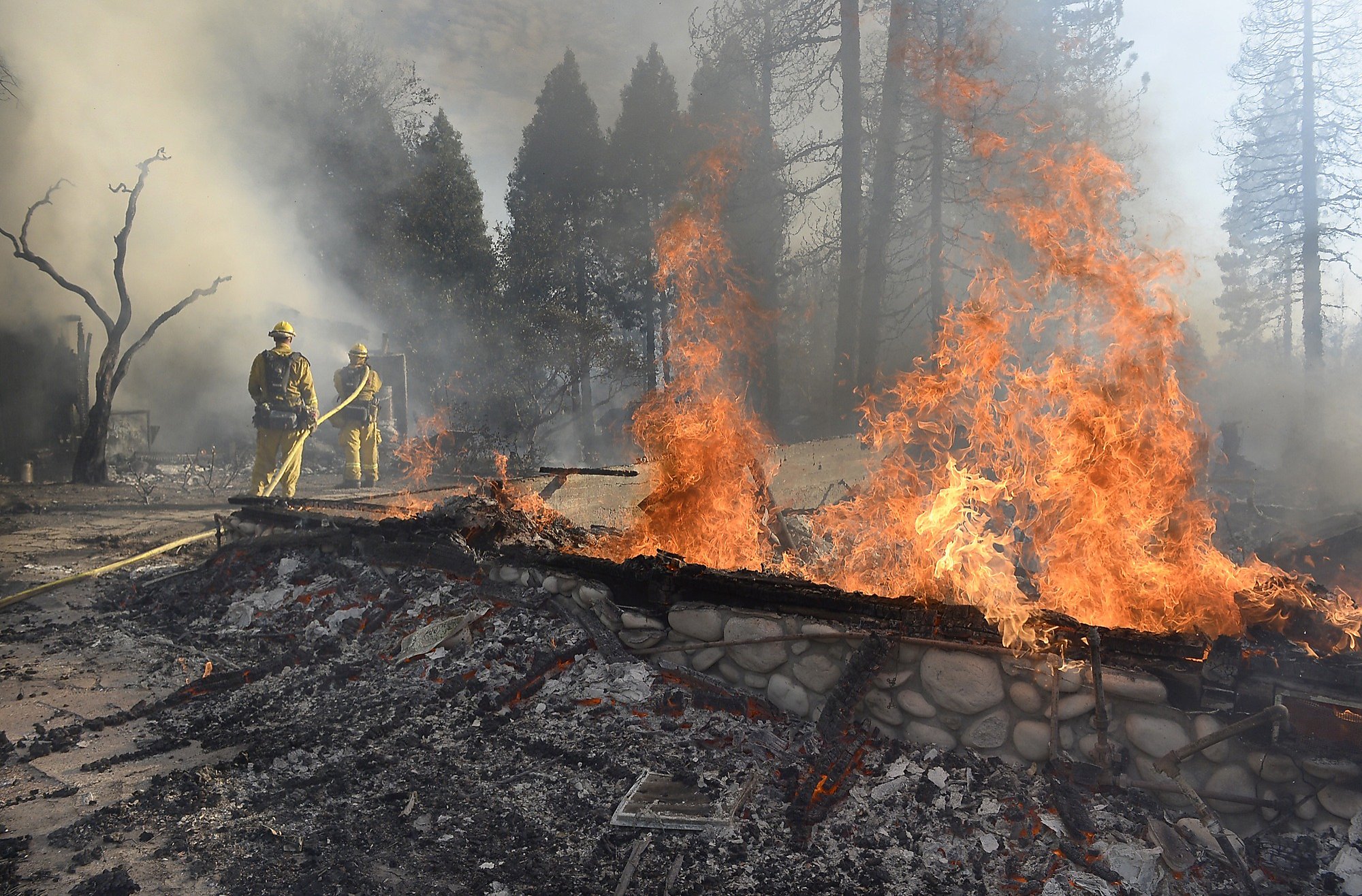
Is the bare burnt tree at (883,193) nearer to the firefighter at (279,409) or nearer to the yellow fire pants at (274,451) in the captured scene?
the firefighter at (279,409)

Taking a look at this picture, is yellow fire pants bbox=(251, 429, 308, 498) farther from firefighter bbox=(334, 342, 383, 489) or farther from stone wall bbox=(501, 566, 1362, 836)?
stone wall bbox=(501, 566, 1362, 836)

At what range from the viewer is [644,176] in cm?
2366

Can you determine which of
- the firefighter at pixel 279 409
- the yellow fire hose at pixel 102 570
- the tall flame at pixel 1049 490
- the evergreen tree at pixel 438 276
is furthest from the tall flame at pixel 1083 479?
the evergreen tree at pixel 438 276

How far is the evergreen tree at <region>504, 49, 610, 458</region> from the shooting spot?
2069cm

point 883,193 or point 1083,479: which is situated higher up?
point 883,193

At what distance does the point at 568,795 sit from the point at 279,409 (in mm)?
9513

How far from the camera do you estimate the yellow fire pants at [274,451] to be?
11.4 m

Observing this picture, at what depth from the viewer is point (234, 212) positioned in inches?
832

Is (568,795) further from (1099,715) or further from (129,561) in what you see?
(129,561)

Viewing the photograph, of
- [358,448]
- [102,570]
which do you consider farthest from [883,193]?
[102,570]

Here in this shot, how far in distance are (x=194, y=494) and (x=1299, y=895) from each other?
16.2 meters

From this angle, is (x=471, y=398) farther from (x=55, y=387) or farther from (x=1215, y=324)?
(x=1215, y=324)

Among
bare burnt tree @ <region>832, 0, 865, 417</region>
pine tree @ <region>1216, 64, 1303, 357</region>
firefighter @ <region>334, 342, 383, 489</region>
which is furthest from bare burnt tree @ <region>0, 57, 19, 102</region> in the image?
pine tree @ <region>1216, 64, 1303, 357</region>

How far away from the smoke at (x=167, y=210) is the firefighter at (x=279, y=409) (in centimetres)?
902
